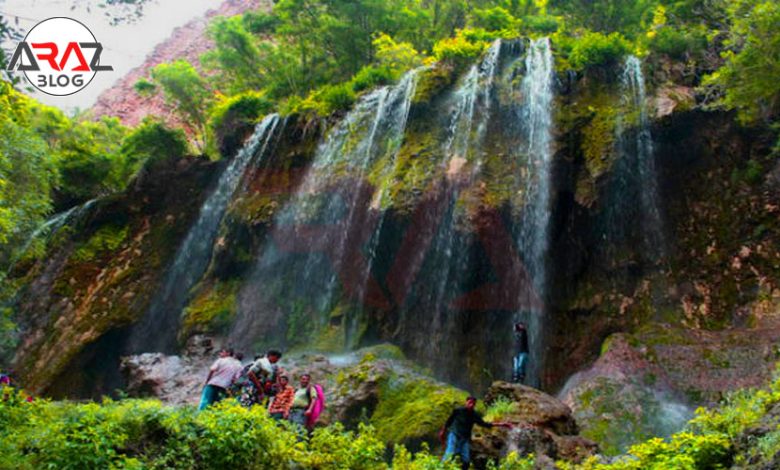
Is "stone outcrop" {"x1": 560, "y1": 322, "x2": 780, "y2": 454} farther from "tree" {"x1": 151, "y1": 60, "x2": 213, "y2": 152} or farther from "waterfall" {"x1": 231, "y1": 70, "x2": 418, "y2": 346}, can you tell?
"tree" {"x1": 151, "y1": 60, "x2": 213, "y2": 152}

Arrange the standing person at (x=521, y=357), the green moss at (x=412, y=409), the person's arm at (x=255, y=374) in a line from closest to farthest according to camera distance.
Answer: the person's arm at (x=255, y=374) < the green moss at (x=412, y=409) < the standing person at (x=521, y=357)

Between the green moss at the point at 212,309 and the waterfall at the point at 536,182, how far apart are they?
28.8 ft

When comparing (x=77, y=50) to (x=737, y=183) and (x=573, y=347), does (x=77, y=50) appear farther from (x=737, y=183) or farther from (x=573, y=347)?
(x=737, y=183)

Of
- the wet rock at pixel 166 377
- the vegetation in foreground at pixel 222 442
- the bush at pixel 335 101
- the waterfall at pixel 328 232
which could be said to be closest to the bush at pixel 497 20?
the waterfall at pixel 328 232

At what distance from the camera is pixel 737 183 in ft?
44.0

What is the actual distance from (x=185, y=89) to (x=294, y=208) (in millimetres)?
15735

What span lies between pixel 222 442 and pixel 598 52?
14.6 m

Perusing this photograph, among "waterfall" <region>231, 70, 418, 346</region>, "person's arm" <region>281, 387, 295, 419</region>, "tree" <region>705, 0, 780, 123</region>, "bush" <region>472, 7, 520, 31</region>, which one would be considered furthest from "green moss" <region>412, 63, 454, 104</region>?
"person's arm" <region>281, 387, 295, 419</region>

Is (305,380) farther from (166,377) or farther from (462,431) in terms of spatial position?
(166,377)

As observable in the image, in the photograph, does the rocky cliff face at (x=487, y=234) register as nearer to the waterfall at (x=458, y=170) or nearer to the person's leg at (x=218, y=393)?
the waterfall at (x=458, y=170)

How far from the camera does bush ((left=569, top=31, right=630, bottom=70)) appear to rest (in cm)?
1611

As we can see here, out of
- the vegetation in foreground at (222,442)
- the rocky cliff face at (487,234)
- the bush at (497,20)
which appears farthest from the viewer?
the bush at (497,20)

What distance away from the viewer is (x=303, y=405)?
7.71m

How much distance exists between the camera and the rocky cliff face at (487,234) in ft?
43.2
